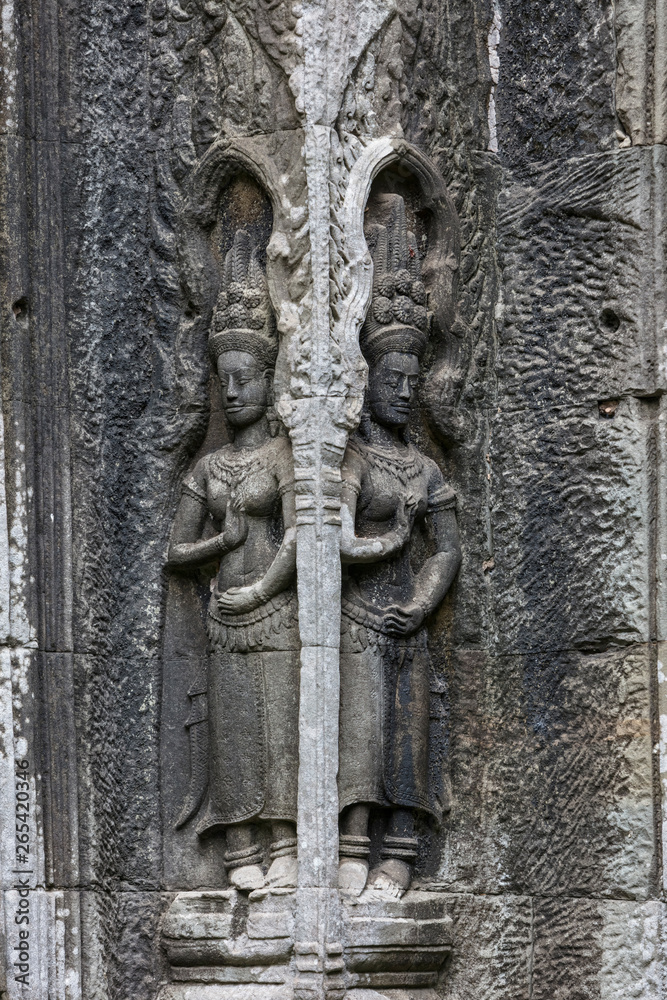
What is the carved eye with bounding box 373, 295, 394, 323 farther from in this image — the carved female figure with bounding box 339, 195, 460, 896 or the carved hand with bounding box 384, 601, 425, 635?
the carved hand with bounding box 384, 601, 425, 635

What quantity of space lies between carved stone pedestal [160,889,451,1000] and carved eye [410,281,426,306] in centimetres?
238

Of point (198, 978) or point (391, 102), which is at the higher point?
point (391, 102)

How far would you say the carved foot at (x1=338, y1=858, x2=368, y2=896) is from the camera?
22.4 ft

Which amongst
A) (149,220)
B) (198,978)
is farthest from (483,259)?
(198,978)

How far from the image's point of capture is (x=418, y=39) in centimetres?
733

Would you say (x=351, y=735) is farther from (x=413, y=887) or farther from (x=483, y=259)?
(x=483, y=259)

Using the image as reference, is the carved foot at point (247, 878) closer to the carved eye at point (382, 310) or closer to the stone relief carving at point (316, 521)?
the stone relief carving at point (316, 521)

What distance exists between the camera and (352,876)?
6.86 meters

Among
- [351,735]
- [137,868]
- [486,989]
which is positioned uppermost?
[351,735]

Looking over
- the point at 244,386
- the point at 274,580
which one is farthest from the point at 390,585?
the point at 244,386

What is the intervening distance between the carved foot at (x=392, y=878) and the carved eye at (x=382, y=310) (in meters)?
2.17

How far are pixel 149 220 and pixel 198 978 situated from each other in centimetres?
311

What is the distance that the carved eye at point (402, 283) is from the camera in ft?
23.4

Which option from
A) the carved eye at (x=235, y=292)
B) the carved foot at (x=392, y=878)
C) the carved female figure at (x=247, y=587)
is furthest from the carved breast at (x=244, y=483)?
the carved foot at (x=392, y=878)
